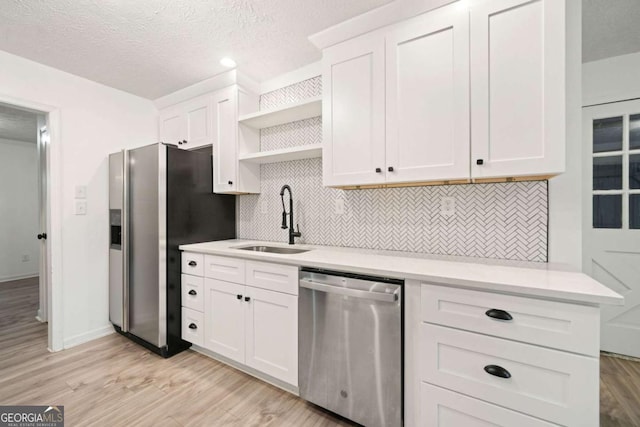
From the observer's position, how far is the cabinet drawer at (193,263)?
220 centimetres

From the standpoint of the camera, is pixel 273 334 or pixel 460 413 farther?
pixel 273 334

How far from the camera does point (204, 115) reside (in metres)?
2.67

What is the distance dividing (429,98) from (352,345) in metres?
1.45

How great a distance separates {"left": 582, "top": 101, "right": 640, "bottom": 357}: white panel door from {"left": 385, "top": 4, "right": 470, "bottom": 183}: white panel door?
1777 mm

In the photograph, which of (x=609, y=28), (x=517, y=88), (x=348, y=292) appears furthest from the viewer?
(x=609, y=28)

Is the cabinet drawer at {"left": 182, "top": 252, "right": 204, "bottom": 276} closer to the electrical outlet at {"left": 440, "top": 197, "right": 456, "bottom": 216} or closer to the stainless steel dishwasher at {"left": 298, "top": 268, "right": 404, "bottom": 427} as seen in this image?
the stainless steel dishwasher at {"left": 298, "top": 268, "right": 404, "bottom": 427}

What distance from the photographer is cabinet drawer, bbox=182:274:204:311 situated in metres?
2.20

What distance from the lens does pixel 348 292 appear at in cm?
144

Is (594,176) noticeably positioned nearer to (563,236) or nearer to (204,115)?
(563,236)

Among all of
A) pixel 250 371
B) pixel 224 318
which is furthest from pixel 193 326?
pixel 250 371

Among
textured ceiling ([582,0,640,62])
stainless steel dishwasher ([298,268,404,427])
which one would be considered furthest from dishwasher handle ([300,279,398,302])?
textured ceiling ([582,0,640,62])

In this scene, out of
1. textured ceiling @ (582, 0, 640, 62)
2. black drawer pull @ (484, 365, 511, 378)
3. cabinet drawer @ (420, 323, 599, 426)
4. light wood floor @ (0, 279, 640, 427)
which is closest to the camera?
cabinet drawer @ (420, 323, 599, 426)

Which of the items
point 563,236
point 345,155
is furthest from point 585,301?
point 345,155

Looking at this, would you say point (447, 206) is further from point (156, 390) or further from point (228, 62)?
point (156, 390)
